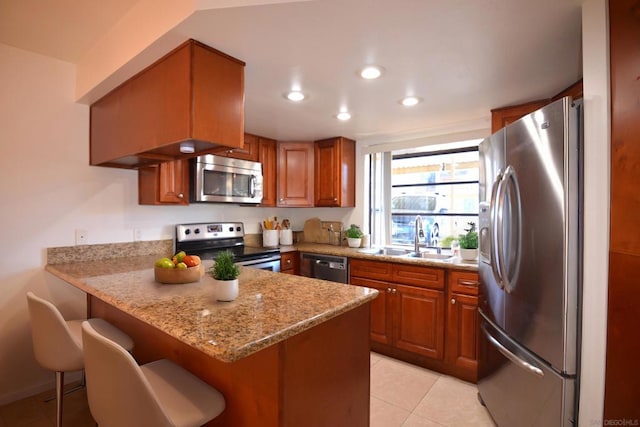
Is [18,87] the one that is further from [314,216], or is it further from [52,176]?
[314,216]

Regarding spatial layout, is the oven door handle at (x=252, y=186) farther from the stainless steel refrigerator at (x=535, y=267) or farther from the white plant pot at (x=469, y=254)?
the stainless steel refrigerator at (x=535, y=267)

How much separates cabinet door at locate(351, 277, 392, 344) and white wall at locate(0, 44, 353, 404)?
2358 millimetres

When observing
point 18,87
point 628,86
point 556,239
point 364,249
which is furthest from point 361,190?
point 18,87

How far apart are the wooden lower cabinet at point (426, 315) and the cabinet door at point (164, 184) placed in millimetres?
1777

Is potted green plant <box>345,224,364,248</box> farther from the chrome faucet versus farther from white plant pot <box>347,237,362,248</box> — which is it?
the chrome faucet

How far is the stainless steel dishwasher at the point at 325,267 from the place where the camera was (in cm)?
315

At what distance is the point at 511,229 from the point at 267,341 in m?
1.44

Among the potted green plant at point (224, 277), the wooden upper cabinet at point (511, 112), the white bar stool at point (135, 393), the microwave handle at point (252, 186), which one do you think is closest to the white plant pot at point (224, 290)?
the potted green plant at point (224, 277)

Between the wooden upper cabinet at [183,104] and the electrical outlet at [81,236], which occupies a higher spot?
the wooden upper cabinet at [183,104]

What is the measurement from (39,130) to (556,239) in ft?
10.6

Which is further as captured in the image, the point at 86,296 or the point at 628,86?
the point at 86,296

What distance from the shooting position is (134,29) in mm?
1633

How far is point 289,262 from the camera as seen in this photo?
11.4 feet

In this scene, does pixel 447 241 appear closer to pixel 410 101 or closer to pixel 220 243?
pixel 410 101
